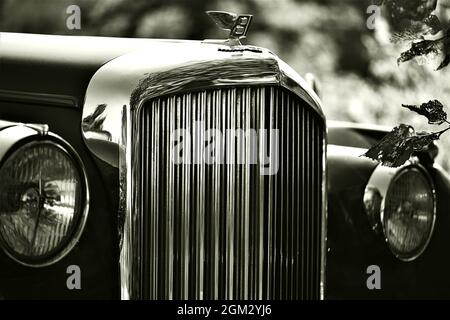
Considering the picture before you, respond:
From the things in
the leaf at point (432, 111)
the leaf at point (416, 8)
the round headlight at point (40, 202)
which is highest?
the leaf at point (416, 8)

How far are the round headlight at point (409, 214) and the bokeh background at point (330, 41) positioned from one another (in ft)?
0.86

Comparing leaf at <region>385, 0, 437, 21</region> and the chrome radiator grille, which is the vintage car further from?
leaf at <region>385, 0, 437, 21</region>

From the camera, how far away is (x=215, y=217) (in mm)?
2027

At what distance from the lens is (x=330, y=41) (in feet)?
8.70

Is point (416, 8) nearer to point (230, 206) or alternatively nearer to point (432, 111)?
point (432, 111)

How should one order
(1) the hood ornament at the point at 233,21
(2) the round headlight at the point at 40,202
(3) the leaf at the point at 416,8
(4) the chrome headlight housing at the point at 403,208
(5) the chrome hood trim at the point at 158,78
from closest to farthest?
(3) the leaf at the point at 416,8, (2) the round headlight at the point at 40,202, (5) the chrome hood trim at the point at 158,78, (1) the hood ornament at the point at 233,21, (4) the chrome headlight housing at the point at 403,208

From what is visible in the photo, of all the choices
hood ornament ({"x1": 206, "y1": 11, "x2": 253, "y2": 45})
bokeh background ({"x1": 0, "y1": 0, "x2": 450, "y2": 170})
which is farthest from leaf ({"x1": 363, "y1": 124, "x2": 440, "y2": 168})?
bokeh background ({"x1": 0, "y1": 0, "x2": 450, "y2": 170})

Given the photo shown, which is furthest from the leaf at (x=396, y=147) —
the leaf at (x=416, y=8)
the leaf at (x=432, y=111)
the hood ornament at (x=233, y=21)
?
the hood ornament at (x=233, y=21)

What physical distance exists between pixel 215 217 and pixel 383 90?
970 millimetres

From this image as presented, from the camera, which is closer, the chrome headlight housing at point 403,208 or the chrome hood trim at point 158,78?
the chrome hood trim at point 158,78

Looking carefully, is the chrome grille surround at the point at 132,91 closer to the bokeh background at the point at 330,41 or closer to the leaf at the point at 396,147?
the bokeh background at the point at 330,41

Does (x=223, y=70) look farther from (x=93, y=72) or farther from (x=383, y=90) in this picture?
(x=383, y=90)

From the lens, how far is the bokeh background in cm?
239

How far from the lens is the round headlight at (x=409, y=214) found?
7.60 feet
